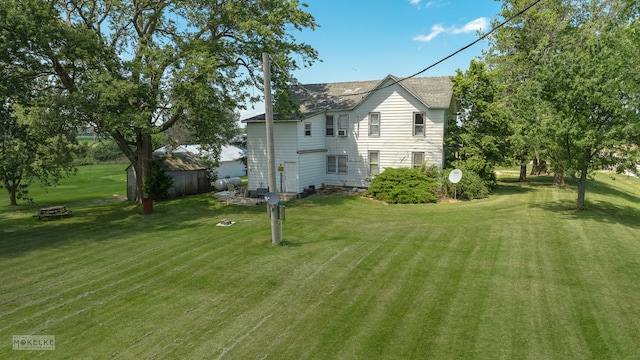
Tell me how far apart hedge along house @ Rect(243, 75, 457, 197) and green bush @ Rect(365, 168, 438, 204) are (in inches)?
95.2

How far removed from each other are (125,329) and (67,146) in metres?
14.7

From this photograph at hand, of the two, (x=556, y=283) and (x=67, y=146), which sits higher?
(x=67, y=146)

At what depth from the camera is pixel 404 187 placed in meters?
22.6

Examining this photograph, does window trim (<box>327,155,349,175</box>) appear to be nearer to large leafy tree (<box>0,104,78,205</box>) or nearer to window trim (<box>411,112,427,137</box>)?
window trim (<box>411,112,427,137</box>)

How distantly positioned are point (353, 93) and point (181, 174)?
14709 mm

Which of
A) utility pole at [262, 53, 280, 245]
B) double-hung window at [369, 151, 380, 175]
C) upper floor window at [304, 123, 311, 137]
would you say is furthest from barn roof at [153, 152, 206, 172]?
utility pole at [262, 53, 280, 245]

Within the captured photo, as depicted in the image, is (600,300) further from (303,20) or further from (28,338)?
(303,20)

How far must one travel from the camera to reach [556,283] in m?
9.73

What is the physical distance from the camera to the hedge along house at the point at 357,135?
25.1 m

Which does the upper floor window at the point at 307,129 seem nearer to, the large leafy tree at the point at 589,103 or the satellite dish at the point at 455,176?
the satellite dish at the point at 455,176

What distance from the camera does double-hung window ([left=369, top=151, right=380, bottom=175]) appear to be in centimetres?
2694

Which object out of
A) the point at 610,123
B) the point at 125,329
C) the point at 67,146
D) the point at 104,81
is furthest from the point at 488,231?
the point at 67,146

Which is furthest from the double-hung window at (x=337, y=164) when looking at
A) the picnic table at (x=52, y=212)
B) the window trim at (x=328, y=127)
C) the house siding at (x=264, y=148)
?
the picnic table at (x=52, y=212)

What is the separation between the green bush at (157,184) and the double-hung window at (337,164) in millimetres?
11745
